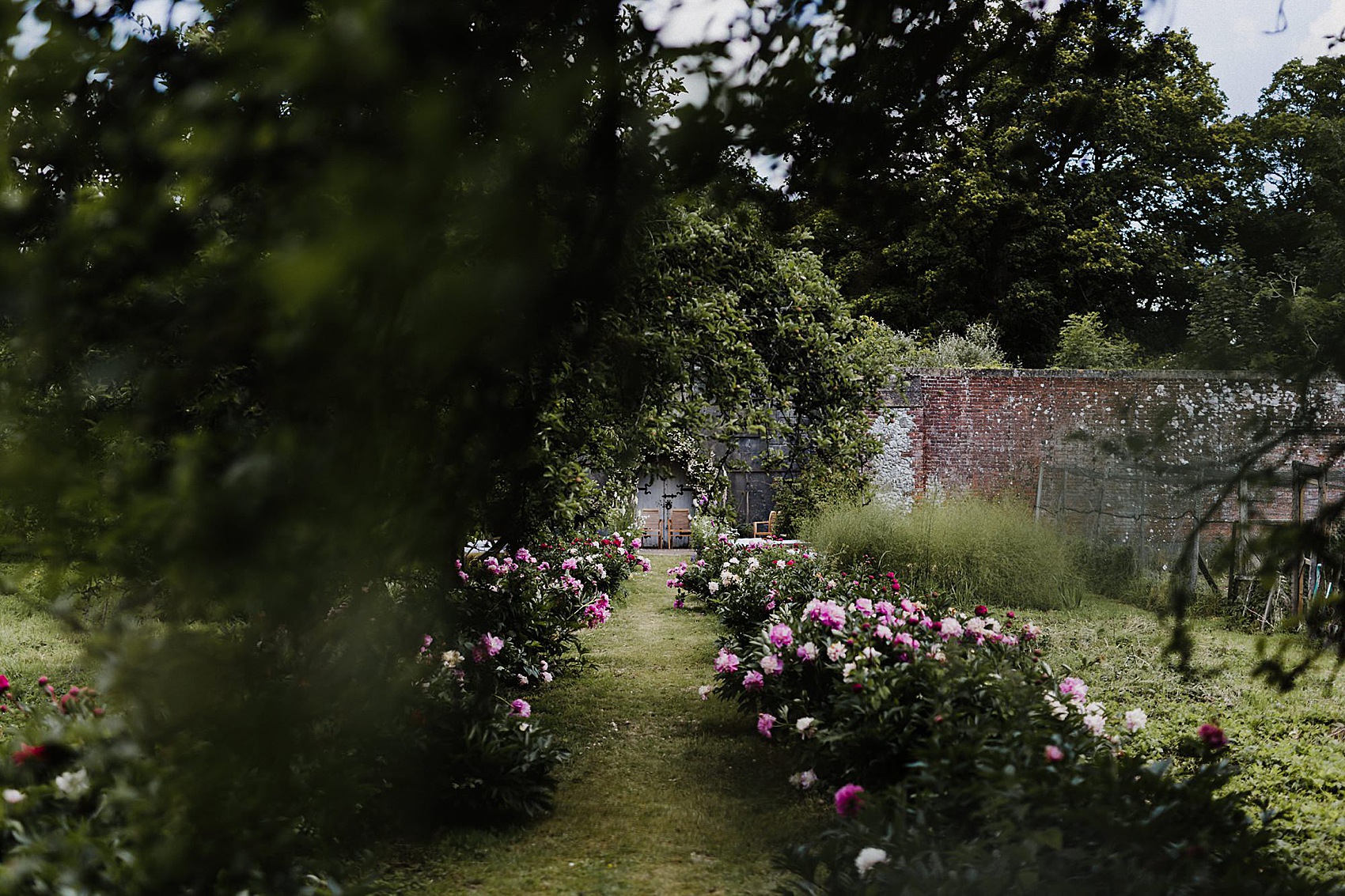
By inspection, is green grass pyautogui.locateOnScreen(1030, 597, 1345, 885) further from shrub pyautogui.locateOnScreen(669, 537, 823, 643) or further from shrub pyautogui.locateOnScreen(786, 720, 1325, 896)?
shrub pyautogui.locateOnScreen(669, 537, 823, 643)

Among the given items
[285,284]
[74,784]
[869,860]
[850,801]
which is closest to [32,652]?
[74,784]

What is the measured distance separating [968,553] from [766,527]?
19.8 feet

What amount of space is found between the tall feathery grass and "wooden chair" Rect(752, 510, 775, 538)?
398cm

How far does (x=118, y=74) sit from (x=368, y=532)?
85 centimetres

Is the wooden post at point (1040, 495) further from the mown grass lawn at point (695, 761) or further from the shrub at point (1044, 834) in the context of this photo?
the shrub at point (1044, 834)

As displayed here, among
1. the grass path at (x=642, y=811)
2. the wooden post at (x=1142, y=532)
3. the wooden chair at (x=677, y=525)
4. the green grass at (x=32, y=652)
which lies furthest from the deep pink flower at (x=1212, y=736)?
the wooden chair at (x=677, y=525)

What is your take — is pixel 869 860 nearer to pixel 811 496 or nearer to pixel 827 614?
pixel 827 614

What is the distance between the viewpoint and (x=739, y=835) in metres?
3.96

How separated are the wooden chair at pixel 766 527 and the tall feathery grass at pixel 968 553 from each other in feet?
13.1

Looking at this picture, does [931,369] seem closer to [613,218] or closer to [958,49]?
[958,49]

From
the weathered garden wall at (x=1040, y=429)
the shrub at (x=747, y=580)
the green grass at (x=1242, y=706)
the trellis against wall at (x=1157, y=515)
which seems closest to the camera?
the green grass at (x=1242, y=706)

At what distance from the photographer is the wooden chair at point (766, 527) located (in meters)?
14.5

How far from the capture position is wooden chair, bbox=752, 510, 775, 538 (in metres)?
14.5

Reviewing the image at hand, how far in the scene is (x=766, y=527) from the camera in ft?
51.1
